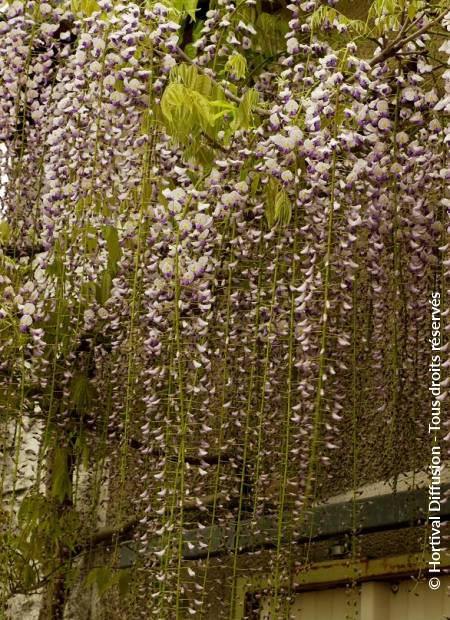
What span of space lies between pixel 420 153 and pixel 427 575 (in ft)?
3.64

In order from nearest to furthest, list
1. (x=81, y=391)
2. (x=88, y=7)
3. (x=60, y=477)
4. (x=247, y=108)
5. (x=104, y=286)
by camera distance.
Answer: (x=247, y=108)
(x=88, y=7)
(x=104, y=286)
(x=81, y=391)
(x=60, y=477)

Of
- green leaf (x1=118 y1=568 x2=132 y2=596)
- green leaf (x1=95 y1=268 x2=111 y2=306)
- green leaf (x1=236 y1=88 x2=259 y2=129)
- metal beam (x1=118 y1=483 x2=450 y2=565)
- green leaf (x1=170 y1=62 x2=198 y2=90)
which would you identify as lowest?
green leaf (x1=118 y1=568 x2=132 y2=596)

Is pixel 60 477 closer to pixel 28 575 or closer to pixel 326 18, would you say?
pixel 28 575

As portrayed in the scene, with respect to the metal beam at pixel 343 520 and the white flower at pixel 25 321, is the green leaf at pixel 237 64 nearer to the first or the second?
the white flower at pixel 25 321

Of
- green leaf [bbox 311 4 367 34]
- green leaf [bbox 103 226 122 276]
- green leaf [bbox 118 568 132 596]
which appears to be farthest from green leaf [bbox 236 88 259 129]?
green leaf [bbox 118 568 132 596]

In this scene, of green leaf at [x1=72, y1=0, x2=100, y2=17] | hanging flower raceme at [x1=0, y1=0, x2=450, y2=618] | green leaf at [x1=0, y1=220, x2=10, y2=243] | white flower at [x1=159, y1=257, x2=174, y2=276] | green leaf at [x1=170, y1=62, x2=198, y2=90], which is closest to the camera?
hanging flower raceme at [x1=0, y1=0, x2=450, y2=618]

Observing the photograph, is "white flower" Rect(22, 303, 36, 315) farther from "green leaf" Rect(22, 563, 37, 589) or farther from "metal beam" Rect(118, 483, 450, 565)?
"green leaf" Rect(22, 563, 37, 589)

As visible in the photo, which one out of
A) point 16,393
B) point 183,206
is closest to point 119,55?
point 183,206

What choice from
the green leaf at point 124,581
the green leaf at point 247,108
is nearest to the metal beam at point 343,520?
the green leaf at point 124,581

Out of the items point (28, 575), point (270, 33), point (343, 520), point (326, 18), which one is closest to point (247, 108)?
point (326, 18)

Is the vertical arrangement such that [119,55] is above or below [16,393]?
above

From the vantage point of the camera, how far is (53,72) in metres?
4.01

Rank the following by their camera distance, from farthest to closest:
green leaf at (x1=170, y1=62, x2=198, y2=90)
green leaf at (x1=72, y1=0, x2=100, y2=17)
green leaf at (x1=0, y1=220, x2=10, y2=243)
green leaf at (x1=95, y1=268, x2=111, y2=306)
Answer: green leaf at (x1=0, y1=220, x2=10, y2=243) < green leaf at (x1=95, y1=268, x2=111, y2=306) < green leaf at (x1=72, y1=0, x2=100, y2=17) < green leaf at (x1=170, y1=62, x2=198, y2=90)

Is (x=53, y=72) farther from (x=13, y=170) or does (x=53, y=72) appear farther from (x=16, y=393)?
(x=16, y=393)
